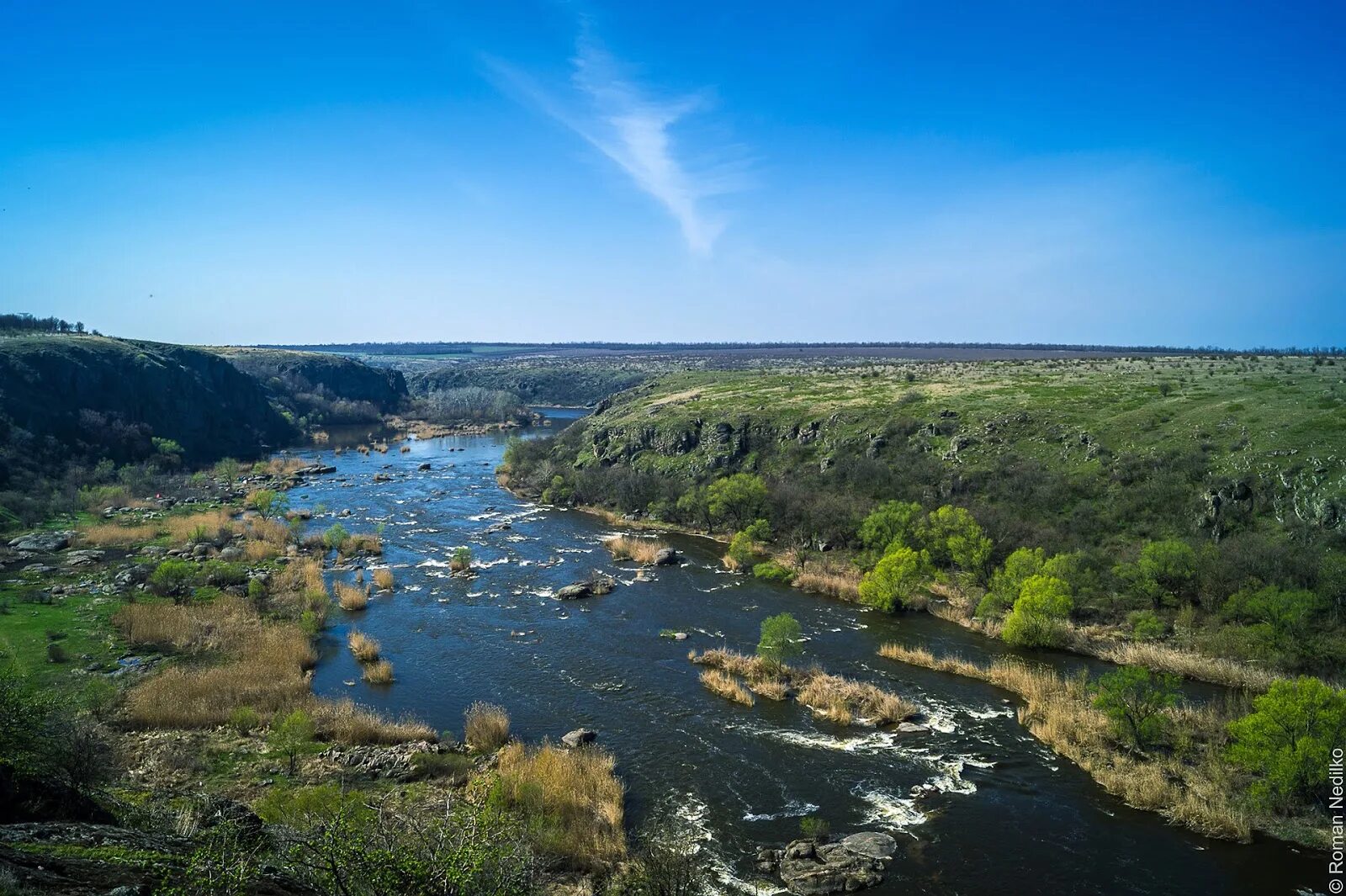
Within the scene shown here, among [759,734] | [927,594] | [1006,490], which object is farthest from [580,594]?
[1006,490]

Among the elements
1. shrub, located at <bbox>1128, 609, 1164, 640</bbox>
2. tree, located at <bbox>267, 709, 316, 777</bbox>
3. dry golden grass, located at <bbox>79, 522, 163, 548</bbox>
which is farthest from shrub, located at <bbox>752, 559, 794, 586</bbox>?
dry golden grass, located at <bbox>79, 522, 163, 548</bbox>

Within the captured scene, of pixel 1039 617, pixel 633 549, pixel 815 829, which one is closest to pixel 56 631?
pixel 633 549

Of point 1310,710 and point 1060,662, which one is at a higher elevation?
point 1310,710

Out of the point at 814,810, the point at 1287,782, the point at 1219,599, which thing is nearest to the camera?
the point at 1287,782

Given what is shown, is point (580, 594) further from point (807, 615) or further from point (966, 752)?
point (966, 752)

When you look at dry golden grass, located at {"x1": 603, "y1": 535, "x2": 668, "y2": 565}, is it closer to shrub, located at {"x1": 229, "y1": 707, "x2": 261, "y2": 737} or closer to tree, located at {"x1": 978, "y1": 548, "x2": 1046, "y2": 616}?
tree, located at {"x1": 978, "y1": 548, "x2": 1046, "y2": 616}

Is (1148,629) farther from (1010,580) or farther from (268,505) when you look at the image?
(268,505)
